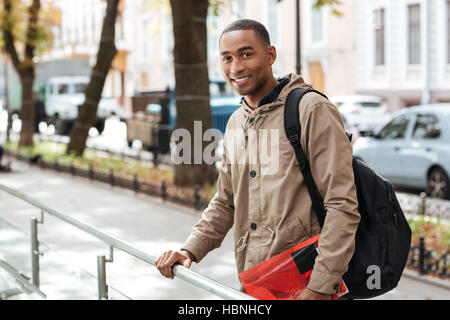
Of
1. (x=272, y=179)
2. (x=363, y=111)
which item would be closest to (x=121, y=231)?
(x=272, y=179)

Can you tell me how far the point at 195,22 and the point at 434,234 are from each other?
18.7 feet

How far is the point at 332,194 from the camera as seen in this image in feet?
7.97

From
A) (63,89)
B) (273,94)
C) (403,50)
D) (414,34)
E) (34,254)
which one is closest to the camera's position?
(273,94)

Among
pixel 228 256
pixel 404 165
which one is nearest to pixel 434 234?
pixel 228 256

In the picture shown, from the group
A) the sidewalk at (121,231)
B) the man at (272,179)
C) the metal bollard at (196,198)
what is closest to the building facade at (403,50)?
the sidewalk at (121,231)

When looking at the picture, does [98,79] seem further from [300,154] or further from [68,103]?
[300,154]

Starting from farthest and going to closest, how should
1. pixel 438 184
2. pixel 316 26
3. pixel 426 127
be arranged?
pixel 316 26, pixel 426 127, pixel 438 184

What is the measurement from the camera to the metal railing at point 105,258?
2.50 meters

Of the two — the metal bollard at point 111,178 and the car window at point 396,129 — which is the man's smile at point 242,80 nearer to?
the car window at point 396,129

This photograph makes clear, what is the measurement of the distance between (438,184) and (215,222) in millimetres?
→ 8482

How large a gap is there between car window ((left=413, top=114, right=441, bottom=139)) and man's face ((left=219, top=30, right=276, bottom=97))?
8696 mm

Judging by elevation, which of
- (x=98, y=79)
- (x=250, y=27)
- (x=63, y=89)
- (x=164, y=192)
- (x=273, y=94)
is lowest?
(x=164, y=192)

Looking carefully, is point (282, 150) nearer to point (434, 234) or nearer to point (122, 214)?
point (434, 234)

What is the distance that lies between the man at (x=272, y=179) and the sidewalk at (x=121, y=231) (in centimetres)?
61
